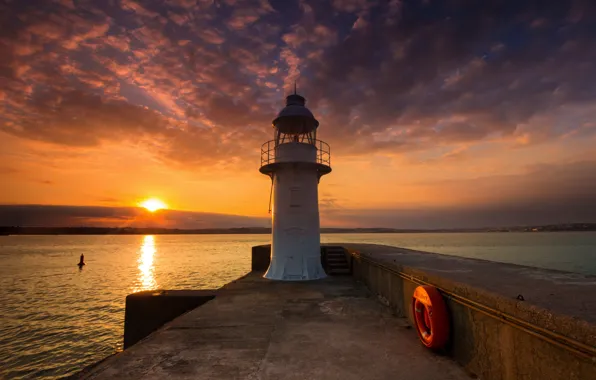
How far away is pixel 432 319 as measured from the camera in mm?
5750

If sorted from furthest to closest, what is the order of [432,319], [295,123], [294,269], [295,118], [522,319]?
[295,123]
[295,118]
[294,269]
[432,319]
[522,319]

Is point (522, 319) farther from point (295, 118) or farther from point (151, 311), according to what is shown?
point (295, 118)

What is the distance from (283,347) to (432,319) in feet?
9.59

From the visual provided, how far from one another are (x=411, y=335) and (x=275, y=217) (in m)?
9.48

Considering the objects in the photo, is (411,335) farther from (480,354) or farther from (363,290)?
(363,290)

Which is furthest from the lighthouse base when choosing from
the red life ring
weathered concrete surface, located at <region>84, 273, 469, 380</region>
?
the red life ring

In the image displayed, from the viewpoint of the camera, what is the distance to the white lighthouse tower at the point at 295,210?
15.2m

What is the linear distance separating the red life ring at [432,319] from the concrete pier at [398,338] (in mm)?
183

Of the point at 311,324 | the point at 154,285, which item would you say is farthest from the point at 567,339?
the point at 154,285

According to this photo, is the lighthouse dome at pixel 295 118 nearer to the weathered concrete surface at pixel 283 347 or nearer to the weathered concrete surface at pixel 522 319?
the weathered concrete surface at pixel 283 347

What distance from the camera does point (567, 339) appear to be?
3293 mm

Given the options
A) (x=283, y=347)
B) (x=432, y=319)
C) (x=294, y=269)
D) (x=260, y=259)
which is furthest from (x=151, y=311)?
(x=260, y=259)

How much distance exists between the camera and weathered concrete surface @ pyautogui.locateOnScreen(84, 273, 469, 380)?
513 centimetres

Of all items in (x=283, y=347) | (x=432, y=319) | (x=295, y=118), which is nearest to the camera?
(x=432, y=319)
